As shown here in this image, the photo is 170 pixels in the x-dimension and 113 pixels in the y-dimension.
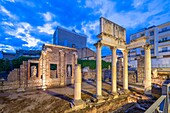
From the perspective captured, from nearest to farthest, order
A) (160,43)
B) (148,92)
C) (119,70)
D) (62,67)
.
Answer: (148,92) < (62,67) < (119,70) < (160,43)

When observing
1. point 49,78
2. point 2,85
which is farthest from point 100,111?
point 2,85

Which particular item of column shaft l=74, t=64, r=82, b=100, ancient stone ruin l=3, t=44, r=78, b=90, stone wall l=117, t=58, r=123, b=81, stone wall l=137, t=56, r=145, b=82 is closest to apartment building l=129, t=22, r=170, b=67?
stone wall l=137, t=56, r=145, b=82

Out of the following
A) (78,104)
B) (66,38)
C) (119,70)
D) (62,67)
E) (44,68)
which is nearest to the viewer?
(78,104)

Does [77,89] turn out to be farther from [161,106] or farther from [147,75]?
[147,75]

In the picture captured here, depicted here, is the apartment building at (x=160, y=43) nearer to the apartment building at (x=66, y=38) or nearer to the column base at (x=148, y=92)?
the column base at (x=148, y=92)

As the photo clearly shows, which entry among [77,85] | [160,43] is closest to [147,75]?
[77,85]

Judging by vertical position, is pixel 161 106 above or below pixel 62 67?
below

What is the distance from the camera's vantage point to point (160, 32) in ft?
103

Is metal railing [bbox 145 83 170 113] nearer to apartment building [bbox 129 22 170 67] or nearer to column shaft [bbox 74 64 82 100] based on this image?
column shaft [bbox 74 64 82 100]

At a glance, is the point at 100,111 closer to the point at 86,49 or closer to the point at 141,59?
the point at 141,59

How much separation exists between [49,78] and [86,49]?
22087mm

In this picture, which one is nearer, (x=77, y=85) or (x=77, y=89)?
(x=77, y=89)

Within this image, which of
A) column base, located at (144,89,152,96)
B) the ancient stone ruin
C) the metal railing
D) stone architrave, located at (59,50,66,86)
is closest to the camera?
the metal railing

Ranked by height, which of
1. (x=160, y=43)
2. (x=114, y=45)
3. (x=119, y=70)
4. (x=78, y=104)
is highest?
(x=160, y=43)
